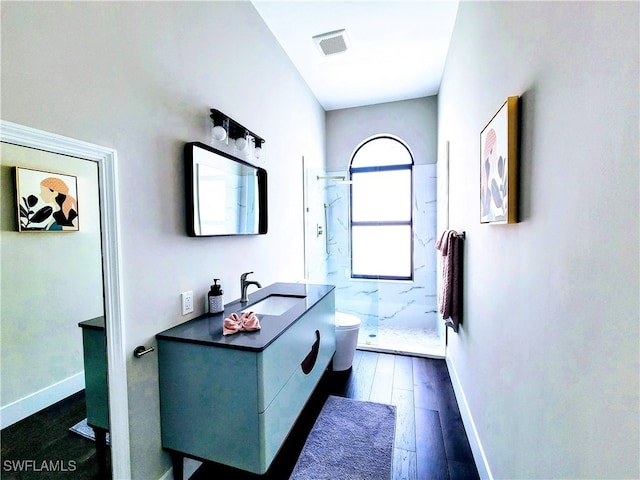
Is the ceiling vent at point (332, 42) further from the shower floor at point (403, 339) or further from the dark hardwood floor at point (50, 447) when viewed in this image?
the shower floor at point (403, 339)

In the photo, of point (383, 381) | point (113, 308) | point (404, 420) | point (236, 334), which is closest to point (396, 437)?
point (404, 420)

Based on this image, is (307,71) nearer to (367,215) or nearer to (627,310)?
(367,215)

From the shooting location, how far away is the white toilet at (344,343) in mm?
2564

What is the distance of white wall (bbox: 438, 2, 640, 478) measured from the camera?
56cm

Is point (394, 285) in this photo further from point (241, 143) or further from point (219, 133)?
point (219, 133)

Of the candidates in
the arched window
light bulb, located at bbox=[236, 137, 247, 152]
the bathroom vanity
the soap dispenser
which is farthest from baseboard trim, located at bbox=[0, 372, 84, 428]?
the arched window

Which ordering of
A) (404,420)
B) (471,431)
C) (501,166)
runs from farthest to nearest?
(404,420), (471,431), (501,166)

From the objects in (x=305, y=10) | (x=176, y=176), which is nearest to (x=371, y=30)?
(x=305, y=10)

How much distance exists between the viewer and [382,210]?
12.1 ft

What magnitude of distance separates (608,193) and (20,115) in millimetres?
1551

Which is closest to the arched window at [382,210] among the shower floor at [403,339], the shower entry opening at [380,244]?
the shower entry opening at [380,244]

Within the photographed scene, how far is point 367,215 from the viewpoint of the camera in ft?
12.2

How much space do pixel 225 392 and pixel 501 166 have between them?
59.5 inches

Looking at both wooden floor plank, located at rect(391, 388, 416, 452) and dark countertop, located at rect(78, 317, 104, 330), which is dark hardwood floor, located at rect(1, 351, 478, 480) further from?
dark countertop, located at rect(78, 317, 104, 330)
